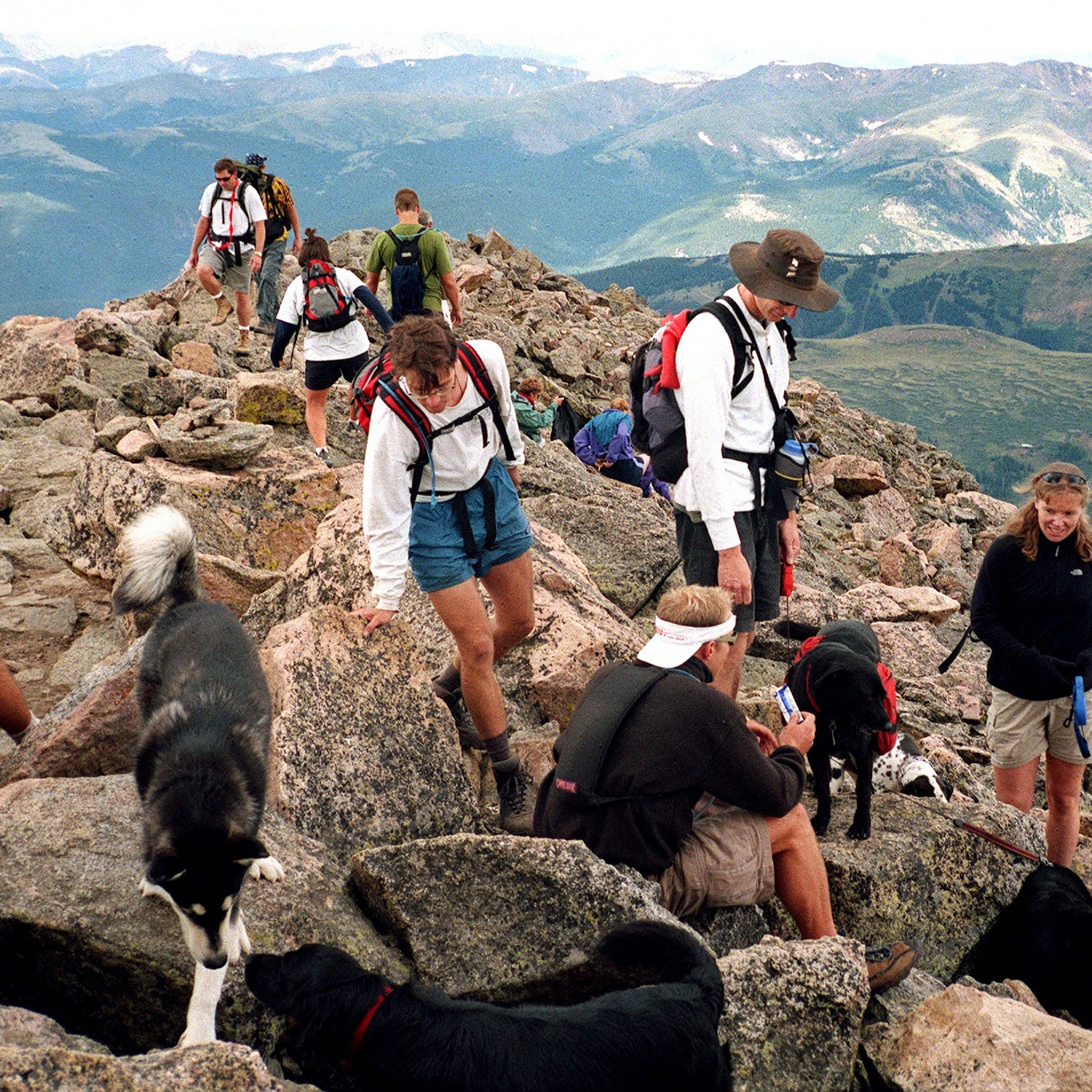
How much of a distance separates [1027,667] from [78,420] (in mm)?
12399

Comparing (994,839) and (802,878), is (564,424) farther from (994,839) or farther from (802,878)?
(802,878)

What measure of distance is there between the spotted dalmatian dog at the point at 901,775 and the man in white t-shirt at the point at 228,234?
1295cm

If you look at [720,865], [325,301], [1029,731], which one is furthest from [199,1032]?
[325,301]

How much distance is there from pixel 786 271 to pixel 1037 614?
2.93 metres

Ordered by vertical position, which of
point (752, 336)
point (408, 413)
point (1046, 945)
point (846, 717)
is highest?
point (752, 336)

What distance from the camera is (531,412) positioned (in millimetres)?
15359

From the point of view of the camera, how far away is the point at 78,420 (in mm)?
13039

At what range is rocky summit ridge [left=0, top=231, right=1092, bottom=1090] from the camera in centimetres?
364

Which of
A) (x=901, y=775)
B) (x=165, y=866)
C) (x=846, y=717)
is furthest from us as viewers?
(x=901, y=775)

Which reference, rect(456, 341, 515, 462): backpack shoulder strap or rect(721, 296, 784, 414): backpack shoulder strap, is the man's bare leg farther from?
rect(456, 341, 515, 462): backpack shoulder strap

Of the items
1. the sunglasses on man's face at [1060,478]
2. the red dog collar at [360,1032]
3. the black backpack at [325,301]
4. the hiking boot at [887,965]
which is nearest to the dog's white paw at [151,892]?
the red dog collar at [360,1032]

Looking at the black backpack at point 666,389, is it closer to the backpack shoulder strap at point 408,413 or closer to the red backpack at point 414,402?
the red backpack at point 414,402

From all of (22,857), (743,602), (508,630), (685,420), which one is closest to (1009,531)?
(743,602)

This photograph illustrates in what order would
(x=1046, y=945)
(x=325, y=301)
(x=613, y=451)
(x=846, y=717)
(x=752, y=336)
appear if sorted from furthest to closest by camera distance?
(x=613, y=451) < (x=325, y=301) < (x=846, y=717) < (x=752, y=336) < (x=1046, y=945)
